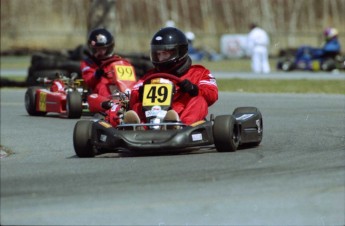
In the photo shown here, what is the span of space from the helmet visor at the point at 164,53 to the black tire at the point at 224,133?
1121 millimetres

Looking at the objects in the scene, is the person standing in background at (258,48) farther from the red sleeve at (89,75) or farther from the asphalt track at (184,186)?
the asphalt track at (184,186)

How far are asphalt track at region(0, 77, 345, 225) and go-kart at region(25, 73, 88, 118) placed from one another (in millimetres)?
3441

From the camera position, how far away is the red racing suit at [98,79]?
45.8ft

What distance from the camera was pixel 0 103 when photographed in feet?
57.5

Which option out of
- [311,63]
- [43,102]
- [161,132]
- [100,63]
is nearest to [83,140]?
[161,132]

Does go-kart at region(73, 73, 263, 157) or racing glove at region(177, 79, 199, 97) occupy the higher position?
racing glove at region(177, 79, 199, 97)

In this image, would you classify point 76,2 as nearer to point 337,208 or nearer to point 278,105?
point 278,105

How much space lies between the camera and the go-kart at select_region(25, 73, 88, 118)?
14156mm

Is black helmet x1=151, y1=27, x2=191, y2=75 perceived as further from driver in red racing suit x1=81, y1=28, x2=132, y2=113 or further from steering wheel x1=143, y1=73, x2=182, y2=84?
driver in red racing suit x1=81, y1=28, x2=132, y2=113

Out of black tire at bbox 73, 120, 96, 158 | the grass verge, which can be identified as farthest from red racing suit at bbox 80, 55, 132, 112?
the grass verge

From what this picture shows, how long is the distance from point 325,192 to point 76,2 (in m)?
44.2

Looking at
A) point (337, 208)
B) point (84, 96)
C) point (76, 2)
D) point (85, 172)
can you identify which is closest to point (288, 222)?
point (337, 208)

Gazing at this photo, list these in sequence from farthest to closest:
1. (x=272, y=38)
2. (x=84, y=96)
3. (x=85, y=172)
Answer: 1. (x=272, y=38)
2. (x=84, y=96)
3. (x=85, y=172)

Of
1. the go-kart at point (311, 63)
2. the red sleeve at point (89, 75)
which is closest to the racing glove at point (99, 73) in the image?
the red sleeve at point (89, 75)
